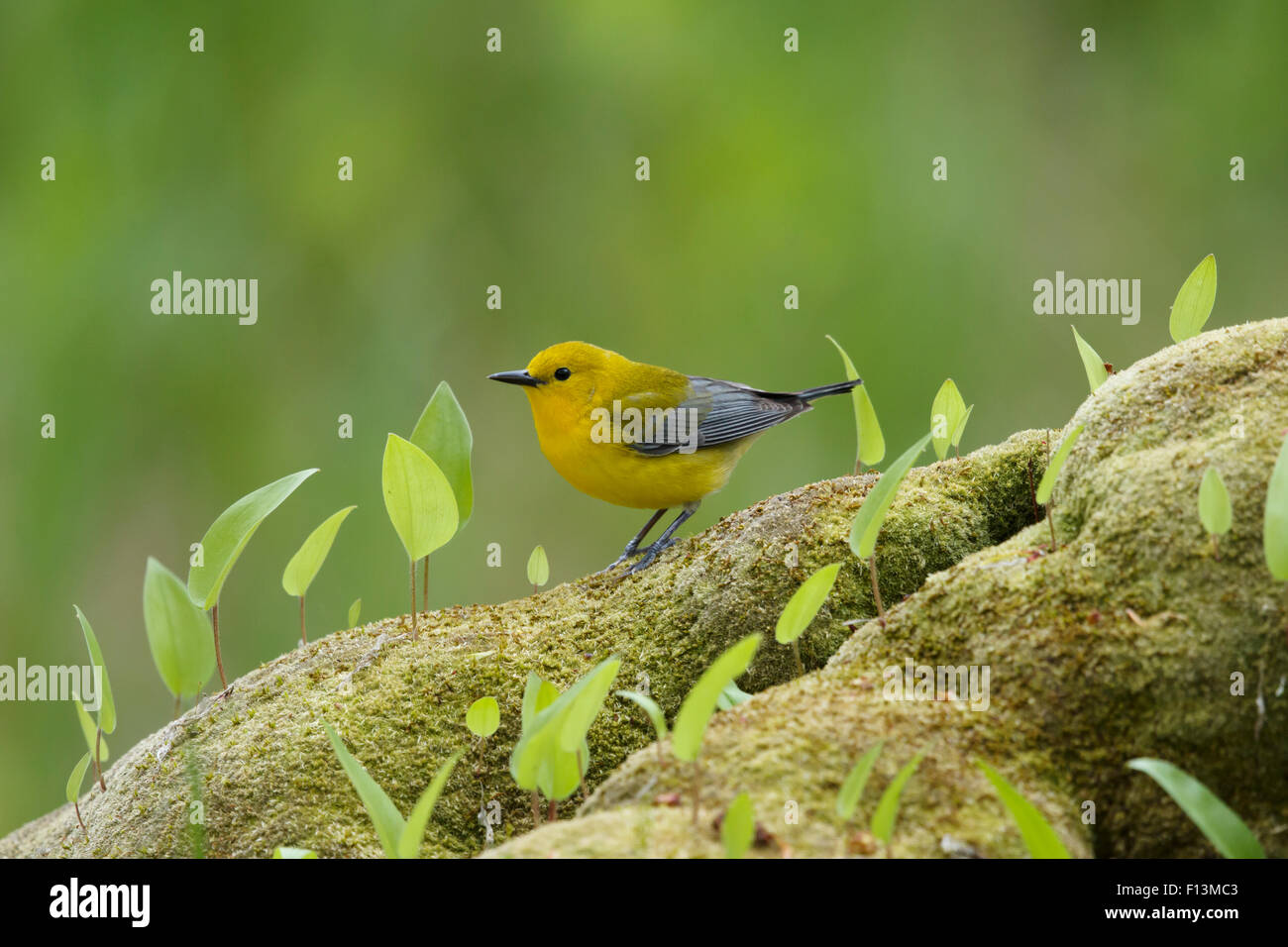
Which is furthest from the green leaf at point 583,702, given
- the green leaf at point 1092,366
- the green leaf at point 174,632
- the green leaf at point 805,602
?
the green leaf at point 1092,366

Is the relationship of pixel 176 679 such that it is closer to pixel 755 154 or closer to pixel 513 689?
pixel 513 689

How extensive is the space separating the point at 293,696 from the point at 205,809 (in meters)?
0.34

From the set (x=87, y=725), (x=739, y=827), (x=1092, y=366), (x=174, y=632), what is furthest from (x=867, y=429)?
(x=87, y=725)

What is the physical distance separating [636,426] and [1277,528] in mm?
2192

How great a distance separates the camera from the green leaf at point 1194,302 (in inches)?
88.4

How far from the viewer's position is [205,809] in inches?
74.5

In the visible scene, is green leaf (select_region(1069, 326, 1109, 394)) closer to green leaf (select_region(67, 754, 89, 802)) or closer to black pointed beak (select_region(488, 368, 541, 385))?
black pointed beak (select_region(488, 368, 541, 385))

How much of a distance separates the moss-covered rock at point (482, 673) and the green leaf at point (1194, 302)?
0.40m

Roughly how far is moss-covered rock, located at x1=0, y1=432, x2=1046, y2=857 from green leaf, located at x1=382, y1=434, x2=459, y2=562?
0.28 metres

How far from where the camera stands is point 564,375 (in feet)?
11.0

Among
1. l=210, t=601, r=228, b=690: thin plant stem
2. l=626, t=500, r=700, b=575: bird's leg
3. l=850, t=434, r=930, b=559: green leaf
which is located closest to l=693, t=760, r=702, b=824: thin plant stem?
l=850, t=434, r=930, b=559: green leaf

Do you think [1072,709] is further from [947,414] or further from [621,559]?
[621,559]

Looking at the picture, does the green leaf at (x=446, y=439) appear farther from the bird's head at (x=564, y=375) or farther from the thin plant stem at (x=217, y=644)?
the bird's head at (x=564, y=375)

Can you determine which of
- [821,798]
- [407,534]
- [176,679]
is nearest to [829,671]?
[821,798]
